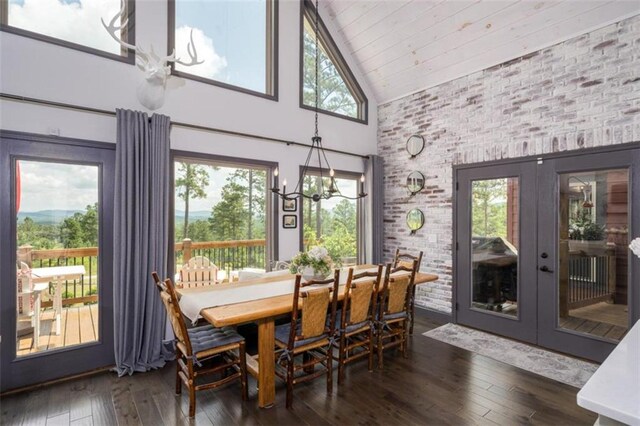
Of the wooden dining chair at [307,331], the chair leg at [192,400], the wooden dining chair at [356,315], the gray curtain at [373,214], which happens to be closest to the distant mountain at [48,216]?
the chair leg at [192,400]

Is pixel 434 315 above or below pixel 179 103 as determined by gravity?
below

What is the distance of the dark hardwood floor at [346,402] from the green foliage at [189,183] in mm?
1733

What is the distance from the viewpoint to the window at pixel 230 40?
3.93 metres

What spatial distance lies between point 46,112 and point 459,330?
519 cm

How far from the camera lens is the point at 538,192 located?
12.9 feet

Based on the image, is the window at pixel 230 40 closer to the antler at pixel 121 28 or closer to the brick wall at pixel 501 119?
the antler at pixel 121 28

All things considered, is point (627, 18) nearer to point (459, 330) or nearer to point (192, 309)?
point (459, 330)

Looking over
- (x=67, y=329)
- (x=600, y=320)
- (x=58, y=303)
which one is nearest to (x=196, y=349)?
(x=67, y=329)

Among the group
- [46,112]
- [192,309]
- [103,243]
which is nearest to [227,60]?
[46,112]

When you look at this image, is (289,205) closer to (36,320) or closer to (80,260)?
(80,260)

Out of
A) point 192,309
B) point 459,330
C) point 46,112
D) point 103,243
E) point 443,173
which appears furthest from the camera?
point 443,173

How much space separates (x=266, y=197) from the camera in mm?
4594

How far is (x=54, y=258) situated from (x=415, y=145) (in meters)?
4.71

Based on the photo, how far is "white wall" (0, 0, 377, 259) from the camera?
296 centimetres
